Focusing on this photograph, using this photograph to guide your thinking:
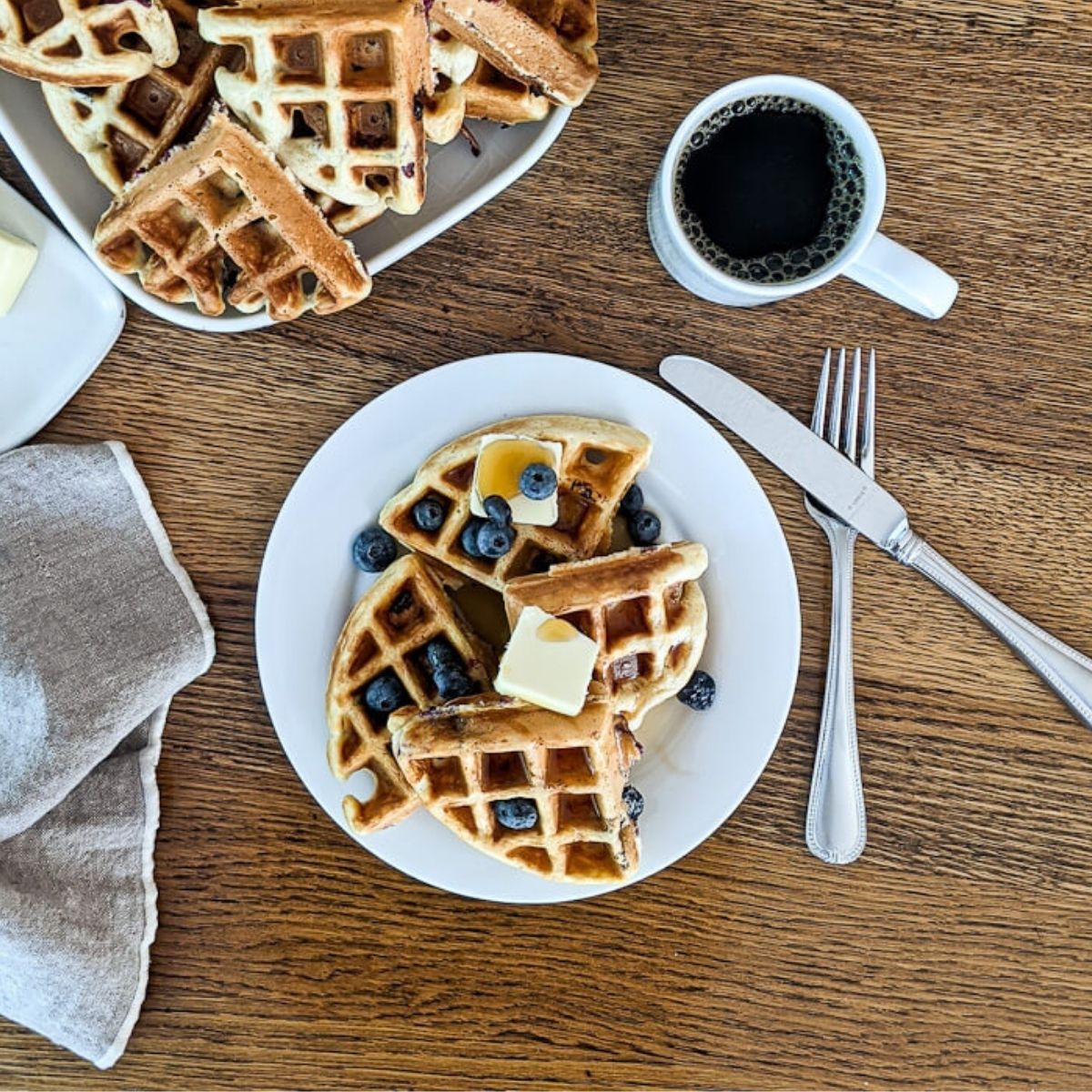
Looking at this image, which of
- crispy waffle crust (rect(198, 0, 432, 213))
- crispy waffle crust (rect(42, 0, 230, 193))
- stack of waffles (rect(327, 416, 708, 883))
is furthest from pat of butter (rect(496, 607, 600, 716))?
crispy waffle crust (rect(42, 0, 230, 193))

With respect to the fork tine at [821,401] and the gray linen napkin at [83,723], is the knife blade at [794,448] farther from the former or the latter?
the gray linen napkin at [83,723]

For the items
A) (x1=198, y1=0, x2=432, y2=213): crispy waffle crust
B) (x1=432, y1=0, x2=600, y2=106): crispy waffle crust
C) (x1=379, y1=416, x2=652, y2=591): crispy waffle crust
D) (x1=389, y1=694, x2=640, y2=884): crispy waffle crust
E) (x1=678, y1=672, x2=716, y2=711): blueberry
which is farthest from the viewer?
(x1=678, y1=672, x2=716, y2=711): blueberry

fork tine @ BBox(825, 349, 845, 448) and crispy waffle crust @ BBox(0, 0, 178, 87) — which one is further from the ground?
crispy waffle crust @ BBox(0, 0, 178, 87)

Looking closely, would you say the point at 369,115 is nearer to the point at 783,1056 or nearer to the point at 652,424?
the point at 652,424

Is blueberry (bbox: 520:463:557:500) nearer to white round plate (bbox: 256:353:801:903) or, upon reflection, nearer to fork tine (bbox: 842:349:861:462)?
white round plate (bbox: 256:353:801:903)

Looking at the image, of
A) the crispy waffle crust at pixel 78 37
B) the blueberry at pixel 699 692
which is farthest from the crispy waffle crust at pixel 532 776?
the crispy waffle crust at pixel 78 37

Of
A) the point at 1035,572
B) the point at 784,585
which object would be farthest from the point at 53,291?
the point at 1035,572

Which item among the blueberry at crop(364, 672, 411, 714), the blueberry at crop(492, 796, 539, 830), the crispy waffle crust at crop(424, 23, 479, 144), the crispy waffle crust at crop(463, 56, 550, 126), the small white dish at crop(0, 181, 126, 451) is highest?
the crispy waffle crust at crop(424, 23, 479, 144)
